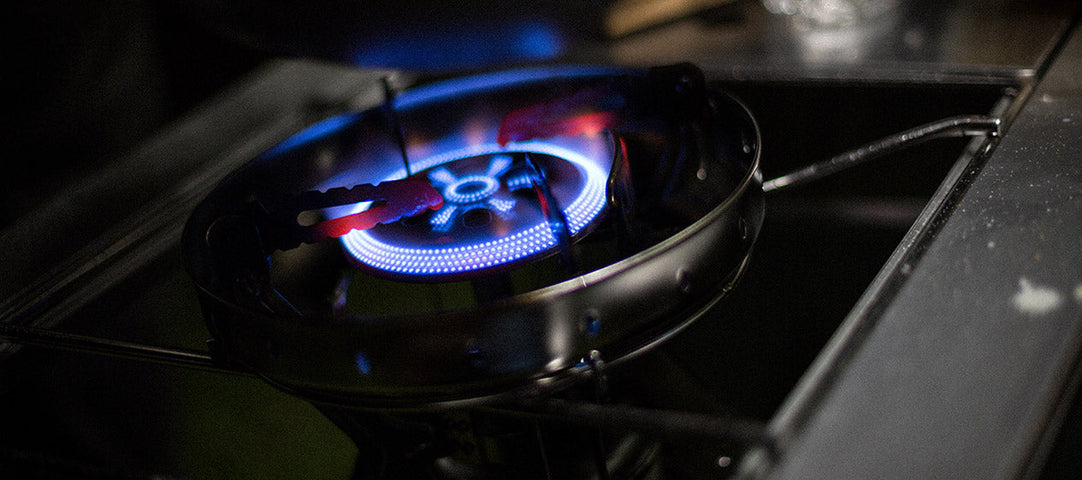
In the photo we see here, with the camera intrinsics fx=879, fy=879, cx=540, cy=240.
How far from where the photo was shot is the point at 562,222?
48 cm

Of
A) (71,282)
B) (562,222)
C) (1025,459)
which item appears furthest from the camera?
(71,282)

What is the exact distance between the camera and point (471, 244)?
503 mm

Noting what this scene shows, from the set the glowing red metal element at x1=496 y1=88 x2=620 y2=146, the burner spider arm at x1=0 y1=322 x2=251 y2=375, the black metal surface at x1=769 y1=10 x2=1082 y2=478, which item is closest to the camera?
the black metal surface at x1=769 y1=10 x2=1082 y2=478

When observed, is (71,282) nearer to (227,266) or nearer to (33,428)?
(33,428)

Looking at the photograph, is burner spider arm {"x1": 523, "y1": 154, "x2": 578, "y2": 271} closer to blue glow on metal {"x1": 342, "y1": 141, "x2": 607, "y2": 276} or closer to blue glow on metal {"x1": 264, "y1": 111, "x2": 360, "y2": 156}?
Answer: blue glow on metal {"x1": 342, "y1": 141, "x2": 607, "y2": 276}

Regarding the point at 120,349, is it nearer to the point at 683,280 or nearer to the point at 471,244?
the point at 471,244

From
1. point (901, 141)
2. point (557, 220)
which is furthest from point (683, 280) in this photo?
point (901, 141)

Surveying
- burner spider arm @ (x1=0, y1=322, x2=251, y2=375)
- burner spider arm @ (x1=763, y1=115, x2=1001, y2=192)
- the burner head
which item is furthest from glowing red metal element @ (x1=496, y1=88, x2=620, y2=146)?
burner spider arm @ (x1=0, y1=322, x2=251, y2=375)

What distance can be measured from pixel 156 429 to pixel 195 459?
0.04 meters

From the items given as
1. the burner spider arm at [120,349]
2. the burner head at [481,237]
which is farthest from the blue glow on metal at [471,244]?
the burner spider arm at [120,349]

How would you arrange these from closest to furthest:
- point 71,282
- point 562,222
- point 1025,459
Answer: point 1025,459 → point 562,222 → point 71,282

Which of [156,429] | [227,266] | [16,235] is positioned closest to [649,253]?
[227,266]

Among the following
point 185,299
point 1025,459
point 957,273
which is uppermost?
point 185,299

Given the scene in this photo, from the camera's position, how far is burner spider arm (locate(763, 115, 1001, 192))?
58 centimetres
